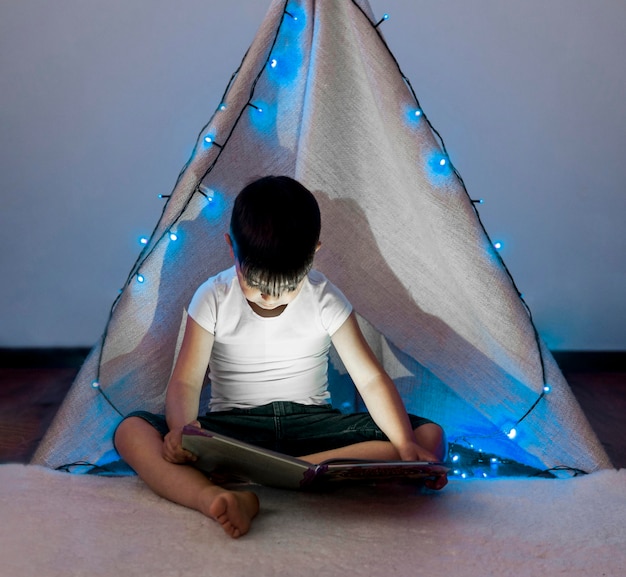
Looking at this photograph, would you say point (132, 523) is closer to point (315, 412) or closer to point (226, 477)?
point (226, 477)

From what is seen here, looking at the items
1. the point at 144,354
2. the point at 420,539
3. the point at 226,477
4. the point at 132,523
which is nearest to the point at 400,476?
the point at 420,539

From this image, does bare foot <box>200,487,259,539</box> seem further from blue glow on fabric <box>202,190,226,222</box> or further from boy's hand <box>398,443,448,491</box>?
blue glow on fabric <box>202,190,226,222</box>

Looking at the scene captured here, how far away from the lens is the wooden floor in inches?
64.4

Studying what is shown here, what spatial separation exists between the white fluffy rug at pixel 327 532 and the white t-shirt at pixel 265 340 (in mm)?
218

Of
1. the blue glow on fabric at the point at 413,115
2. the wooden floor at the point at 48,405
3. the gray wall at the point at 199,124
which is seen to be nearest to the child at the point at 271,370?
the blue glow on fabric at the point at 413,115

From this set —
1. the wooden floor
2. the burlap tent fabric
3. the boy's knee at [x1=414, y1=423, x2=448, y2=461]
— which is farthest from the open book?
the wooden floor

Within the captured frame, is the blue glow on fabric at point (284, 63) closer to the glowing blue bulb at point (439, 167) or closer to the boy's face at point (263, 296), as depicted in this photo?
the glowing blue bulb at point (439, 167)

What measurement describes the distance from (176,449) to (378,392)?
1.08 feet

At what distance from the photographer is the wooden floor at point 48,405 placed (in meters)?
1.64

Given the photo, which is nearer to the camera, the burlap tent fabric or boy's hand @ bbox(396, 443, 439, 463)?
boy's hand @ bbox(396, 443, 439, 463)

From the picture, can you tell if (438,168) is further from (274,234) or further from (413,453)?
(413,453)

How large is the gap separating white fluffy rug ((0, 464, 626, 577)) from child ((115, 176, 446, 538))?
5 cm

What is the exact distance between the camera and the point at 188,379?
125cm

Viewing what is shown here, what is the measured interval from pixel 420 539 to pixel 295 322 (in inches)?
17.1
